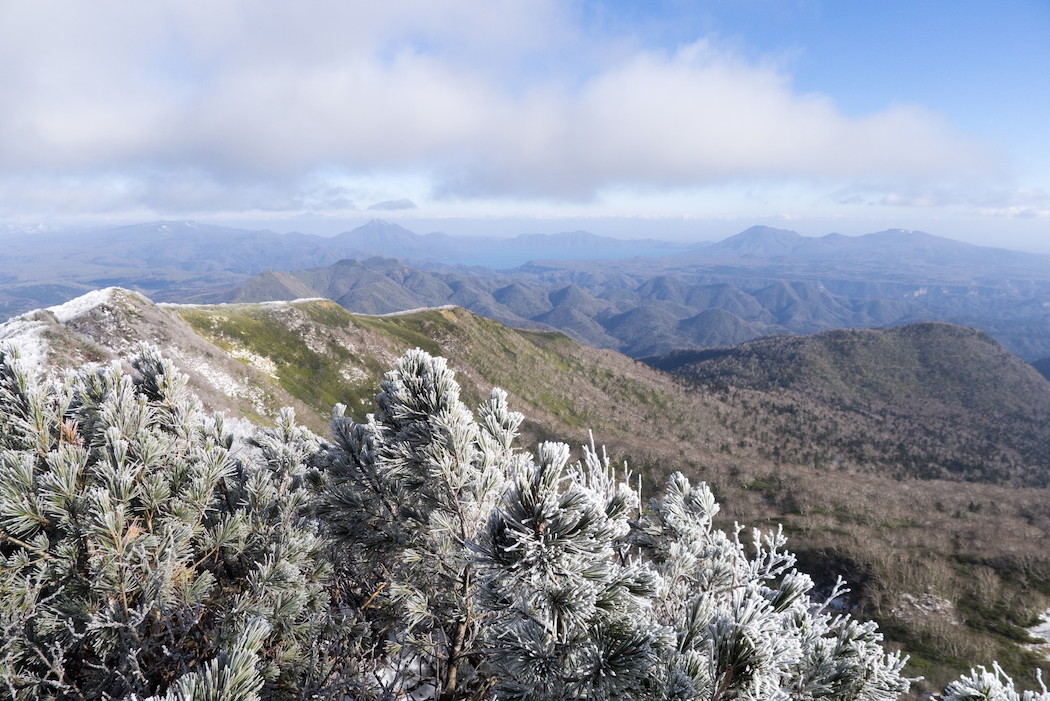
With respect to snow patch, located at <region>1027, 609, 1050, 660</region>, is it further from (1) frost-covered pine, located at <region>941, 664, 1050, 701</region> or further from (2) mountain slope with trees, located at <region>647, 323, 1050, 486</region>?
(2) mountain slope with trees, located at <region>647, 323, 1050, 486</region>

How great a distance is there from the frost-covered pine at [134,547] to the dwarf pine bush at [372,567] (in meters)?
0.03

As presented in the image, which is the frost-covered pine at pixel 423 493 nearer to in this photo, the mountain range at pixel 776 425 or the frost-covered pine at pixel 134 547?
the frost-covered pine at pixel 134 547

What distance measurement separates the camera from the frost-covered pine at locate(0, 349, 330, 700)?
13.7ft

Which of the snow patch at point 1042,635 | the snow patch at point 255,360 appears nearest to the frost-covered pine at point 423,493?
the snow patch at point 1042,635

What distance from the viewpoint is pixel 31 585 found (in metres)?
4.20

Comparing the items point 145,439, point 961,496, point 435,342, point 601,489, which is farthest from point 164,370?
point 961,496

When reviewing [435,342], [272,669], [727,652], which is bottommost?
[435,342]

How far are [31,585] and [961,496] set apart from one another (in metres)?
116

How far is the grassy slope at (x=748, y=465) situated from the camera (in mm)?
35594

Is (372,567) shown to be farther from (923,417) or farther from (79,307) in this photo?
(923,417)

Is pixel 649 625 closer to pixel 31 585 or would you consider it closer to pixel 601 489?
pixel 601 489

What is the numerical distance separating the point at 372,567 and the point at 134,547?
329cm

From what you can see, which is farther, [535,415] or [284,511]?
[535,415]

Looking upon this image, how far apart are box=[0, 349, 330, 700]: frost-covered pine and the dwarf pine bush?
0.03 m
